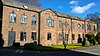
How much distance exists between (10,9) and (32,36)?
7.28 meters

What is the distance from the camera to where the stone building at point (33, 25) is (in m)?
28.8

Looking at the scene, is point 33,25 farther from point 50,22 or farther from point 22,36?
point 50,22

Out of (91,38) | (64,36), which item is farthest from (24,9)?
(91,38)

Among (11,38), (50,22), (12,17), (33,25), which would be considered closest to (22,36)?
(11,38)

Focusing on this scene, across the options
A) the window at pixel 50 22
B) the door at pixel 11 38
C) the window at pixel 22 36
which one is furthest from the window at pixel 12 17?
the window at pixel 50 22

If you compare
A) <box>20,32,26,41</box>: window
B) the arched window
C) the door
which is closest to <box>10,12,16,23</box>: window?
the door

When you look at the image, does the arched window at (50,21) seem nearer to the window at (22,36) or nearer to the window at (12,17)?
the window at (22,36)

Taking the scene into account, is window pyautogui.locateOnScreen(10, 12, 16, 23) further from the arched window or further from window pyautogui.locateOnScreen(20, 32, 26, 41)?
the arched window

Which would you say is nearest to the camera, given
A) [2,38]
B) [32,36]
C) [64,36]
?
[2,38]

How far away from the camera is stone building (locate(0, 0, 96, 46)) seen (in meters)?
28.8

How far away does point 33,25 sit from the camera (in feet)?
110

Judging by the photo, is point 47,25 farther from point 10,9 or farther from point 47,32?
point 10,9

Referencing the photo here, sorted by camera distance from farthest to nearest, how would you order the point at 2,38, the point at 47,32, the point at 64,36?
the point at 64,36, the point at 47,32, the point at 2,38

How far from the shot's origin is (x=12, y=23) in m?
29.7
